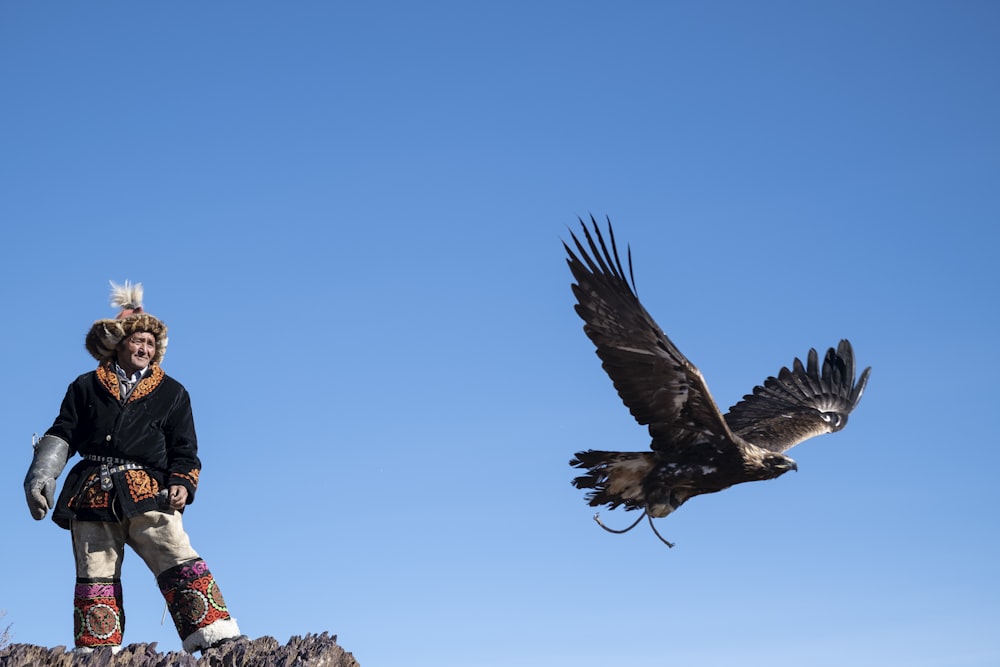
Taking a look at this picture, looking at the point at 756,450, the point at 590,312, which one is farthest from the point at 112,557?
the point at 756,450

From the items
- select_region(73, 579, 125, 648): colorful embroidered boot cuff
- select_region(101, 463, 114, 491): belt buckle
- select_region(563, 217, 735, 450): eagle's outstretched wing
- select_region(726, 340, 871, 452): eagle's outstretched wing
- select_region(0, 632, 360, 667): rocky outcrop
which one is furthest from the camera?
select_region(726, 340, 871, 452): eagle's outstretched wing

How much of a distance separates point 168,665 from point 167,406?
1565mm

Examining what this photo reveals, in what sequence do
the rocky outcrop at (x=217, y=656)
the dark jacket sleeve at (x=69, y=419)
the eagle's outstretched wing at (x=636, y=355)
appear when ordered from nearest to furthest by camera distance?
the rocky outcrop at (x=217, y=656) < the dark jacket sleeve at (x=69, y=419) < the eagle's outstretched wing at (x=636, y=355)

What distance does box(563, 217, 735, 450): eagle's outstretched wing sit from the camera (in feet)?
21.8

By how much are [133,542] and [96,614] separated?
40 centimetres

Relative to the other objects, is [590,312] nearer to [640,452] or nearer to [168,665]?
[640,452]

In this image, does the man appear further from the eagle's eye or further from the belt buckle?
the eagle's eye

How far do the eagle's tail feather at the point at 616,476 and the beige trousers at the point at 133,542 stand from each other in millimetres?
2736

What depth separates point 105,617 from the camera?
16.7 ft

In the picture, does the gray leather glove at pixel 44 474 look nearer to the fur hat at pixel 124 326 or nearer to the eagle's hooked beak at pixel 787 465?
the fur hat at pixel 124 326

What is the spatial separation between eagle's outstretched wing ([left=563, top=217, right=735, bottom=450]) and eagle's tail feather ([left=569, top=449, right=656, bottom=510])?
18cm

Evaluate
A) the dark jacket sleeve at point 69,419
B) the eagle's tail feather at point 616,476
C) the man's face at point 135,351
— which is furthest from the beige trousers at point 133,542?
the eagle's tail feather at point 616,476

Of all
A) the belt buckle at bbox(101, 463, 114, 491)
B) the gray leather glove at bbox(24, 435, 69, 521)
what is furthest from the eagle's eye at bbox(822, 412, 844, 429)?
the gray leather glove at bbox(24, 435, 69, 521)

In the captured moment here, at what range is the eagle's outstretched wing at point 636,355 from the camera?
664 cm
